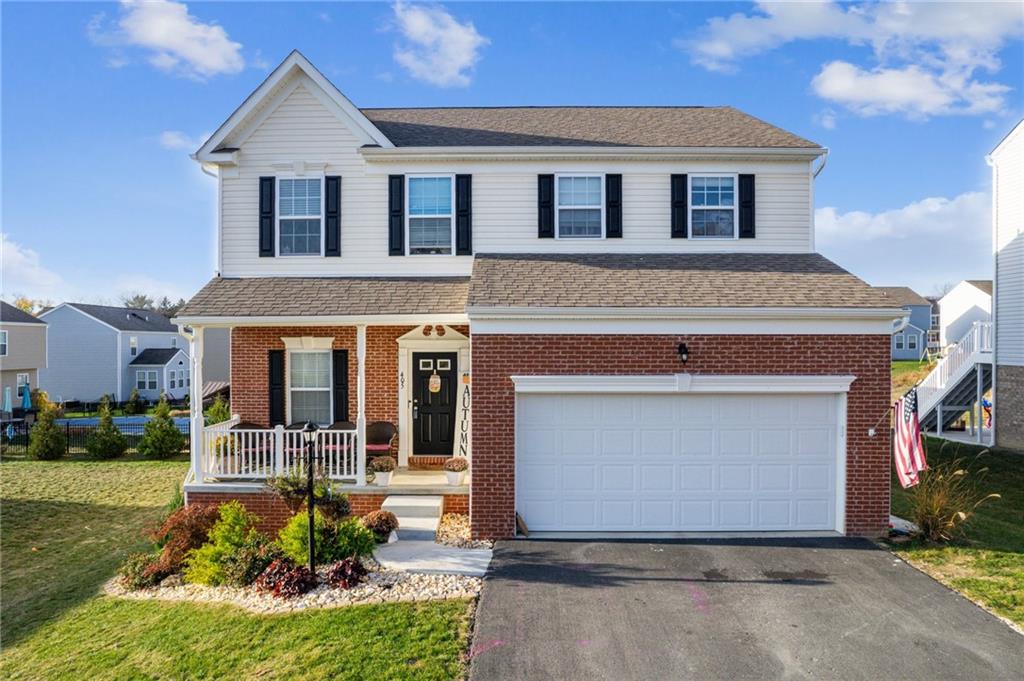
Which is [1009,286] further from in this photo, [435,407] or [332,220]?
[332,220]

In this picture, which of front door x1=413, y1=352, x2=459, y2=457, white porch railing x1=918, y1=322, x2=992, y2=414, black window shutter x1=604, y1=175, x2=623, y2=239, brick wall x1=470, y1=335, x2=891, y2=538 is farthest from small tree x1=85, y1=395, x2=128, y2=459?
white porch railing x1=918, y1=322, x2=992, y2=414

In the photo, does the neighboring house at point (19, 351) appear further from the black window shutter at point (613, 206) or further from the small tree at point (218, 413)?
the black window shutter at point (613, 206)

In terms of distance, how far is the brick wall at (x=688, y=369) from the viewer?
9188 millimetres

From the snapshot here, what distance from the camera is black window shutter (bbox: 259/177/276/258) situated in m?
12.0

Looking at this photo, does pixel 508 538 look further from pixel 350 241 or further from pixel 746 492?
pixel 350 241

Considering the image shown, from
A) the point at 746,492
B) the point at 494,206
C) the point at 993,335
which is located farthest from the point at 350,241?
the point at 993,335

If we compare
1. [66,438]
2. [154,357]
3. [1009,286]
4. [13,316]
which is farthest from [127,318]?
[1009,286]

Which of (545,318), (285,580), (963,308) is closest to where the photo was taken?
(285,580)

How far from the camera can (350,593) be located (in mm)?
7125

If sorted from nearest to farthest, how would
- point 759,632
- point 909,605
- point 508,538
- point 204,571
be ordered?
point 759,632
point 909,605
point 204,571
point 508,538

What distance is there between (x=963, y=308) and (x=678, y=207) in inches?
1846

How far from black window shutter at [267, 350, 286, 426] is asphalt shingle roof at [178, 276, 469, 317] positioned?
1640 mm

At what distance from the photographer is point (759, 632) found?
6328mm

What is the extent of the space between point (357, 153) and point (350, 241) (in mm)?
1827
